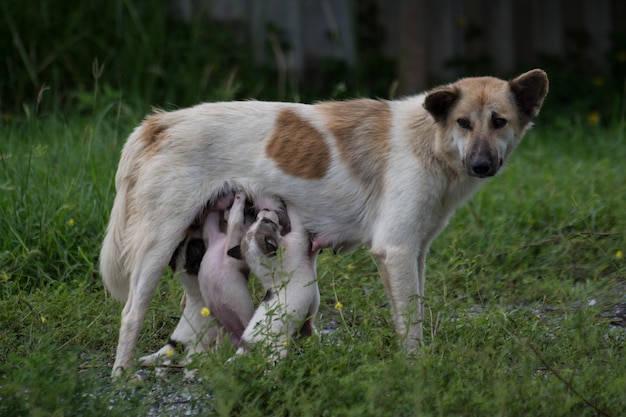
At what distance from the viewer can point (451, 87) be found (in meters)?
4.60

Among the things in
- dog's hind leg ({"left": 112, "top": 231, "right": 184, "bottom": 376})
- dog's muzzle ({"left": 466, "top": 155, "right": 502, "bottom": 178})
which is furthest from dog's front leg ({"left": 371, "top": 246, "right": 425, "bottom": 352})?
dog's hind leg ({"left": 112, "top": 231, "right": 184, "bottom": 376})

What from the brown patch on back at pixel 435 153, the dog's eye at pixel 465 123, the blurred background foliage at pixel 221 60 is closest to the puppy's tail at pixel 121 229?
the brown patch on back at pixel 435 153

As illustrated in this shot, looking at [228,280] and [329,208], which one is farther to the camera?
[329,208]

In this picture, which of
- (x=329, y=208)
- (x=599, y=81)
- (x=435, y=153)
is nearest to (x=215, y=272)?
(x=329, y=208)

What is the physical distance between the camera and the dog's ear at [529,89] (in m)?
4.57

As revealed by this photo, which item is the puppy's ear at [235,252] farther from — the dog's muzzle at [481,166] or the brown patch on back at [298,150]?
the dog's muzzle at [481,166]

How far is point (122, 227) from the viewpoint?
4680 millimetres

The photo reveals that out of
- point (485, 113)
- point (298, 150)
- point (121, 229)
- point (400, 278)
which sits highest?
point (485, 113)

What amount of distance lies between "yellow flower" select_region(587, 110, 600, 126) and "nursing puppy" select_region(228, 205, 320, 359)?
5035 millimetres

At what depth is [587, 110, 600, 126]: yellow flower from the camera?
8.97 metres

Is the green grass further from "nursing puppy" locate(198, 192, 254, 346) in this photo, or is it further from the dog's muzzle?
the dog's muzzle

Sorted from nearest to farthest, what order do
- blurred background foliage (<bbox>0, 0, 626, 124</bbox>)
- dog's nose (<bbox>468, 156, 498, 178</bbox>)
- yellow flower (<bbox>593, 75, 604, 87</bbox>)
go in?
dog's nose (<bbox>468, 156, 498, 178</bbox>) < blurred background foliage (<bbox>0, 0, 626, 124</bbox>) < yellow flower (<bbox>593, 75, 604, 87</bbox>)

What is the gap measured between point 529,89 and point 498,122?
0.75 ft

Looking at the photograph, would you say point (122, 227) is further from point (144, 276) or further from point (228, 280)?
point (228, 280)
